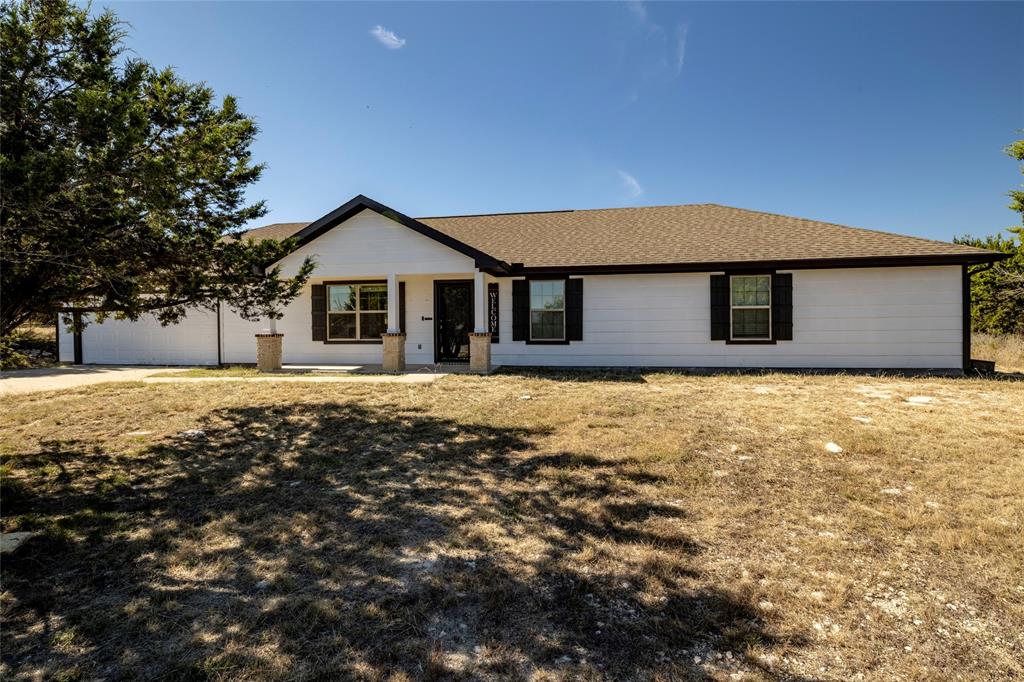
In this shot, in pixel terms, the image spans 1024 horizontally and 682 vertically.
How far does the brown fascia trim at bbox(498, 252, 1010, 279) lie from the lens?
11233 mm

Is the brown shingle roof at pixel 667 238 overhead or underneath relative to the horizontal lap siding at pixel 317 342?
overhead

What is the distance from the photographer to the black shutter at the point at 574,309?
1318cm

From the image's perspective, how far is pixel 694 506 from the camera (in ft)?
13.3

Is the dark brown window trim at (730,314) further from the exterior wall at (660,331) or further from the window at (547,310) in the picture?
the window at (547,310)

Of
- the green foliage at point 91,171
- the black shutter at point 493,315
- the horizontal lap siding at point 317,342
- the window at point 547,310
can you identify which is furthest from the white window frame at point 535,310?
the green foliage at point 91,171

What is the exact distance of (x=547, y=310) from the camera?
13.5 metres

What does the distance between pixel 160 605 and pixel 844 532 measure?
4618mm

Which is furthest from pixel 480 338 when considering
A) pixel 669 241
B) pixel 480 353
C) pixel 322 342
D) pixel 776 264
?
pixel 776 264

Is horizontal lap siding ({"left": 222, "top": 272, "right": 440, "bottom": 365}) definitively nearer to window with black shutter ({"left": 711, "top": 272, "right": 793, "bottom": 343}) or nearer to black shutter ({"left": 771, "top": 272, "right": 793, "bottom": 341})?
window with black shutter ({"left": 711, "top": 272, "right": 793, "bottom": 343})

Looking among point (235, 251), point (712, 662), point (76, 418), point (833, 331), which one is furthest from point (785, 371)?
point (76, 418)

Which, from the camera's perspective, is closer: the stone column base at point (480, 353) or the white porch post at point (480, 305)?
the stone column base at point (480, 353)

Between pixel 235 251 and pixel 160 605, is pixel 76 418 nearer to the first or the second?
pixel 235 251

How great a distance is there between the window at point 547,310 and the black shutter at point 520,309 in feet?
0.43

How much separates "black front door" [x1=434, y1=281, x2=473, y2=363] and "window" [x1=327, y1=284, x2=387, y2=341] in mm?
1642
